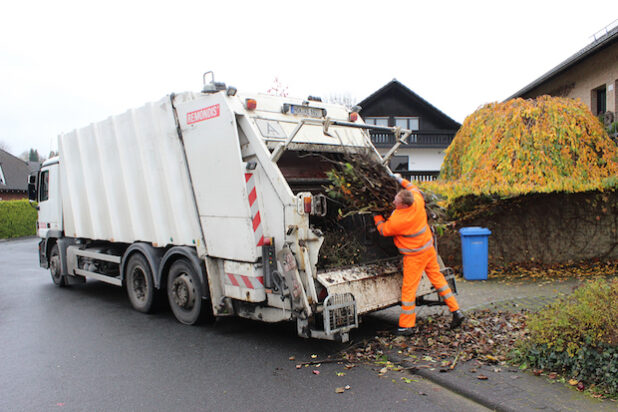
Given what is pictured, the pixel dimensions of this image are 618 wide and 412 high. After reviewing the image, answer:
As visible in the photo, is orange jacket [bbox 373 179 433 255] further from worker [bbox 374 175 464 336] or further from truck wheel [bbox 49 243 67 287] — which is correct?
truck wheel [bbox 49 243 67 287]

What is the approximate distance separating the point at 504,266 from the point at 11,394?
7.56 meters

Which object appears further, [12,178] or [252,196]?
[12,178]

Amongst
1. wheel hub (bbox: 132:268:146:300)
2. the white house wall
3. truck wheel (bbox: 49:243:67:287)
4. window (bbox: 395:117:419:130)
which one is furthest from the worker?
window (bbox: 395:117:419:130)

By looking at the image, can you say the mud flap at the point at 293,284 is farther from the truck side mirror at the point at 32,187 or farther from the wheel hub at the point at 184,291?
the truck side mirror at the point at 32,187

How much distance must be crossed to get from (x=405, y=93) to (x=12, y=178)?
32510mm

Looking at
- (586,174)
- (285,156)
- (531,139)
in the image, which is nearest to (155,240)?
(285,156)

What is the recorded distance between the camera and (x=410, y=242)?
504 cm

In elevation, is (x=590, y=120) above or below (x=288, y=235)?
above

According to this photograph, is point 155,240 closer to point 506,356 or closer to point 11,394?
point 11,394

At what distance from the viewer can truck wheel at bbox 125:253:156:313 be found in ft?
21.5

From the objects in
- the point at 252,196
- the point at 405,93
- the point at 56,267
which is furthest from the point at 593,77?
the point at 56,267

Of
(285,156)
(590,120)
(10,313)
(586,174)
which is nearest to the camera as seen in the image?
(285,156)

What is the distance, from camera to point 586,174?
8.37 metres

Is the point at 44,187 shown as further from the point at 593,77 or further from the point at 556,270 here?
the point at 593,77
